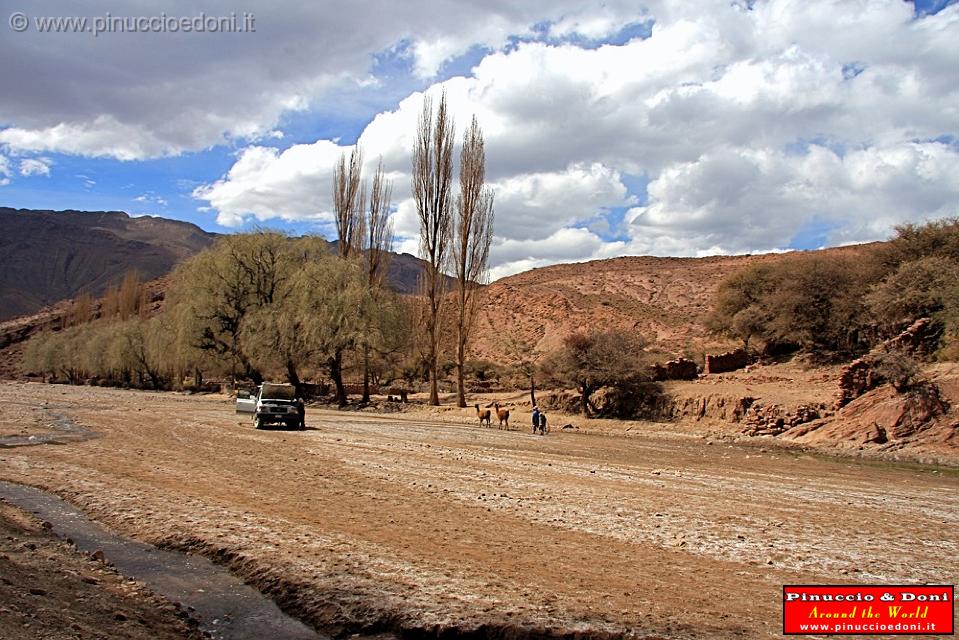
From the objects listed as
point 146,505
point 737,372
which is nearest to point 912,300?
point 737,372

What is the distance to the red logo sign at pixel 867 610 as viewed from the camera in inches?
274

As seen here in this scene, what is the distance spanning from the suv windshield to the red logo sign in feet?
77.6

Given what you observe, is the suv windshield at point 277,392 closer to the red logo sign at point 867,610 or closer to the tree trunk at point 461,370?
the tree trunk at point 461,370

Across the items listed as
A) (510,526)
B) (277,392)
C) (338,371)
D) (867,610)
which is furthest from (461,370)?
(867,610)

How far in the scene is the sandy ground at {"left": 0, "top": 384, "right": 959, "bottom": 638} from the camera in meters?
7.31

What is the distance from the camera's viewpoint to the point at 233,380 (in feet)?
188

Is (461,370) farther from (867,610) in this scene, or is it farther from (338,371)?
(867,610)

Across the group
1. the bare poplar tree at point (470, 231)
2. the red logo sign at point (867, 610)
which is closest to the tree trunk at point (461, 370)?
the bare poplar tree at point (470, 231)

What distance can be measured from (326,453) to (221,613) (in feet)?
41.8

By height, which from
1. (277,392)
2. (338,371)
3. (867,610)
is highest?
(338,371)

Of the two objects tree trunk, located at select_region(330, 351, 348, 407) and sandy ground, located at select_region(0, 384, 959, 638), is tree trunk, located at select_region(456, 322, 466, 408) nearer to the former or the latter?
tree trunk, located at select_region(330, 351, 348, 407)

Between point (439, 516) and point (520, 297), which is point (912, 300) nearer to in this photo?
point (439, 516)

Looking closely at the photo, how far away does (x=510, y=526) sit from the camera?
36.7 feet

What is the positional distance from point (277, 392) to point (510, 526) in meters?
19.9
